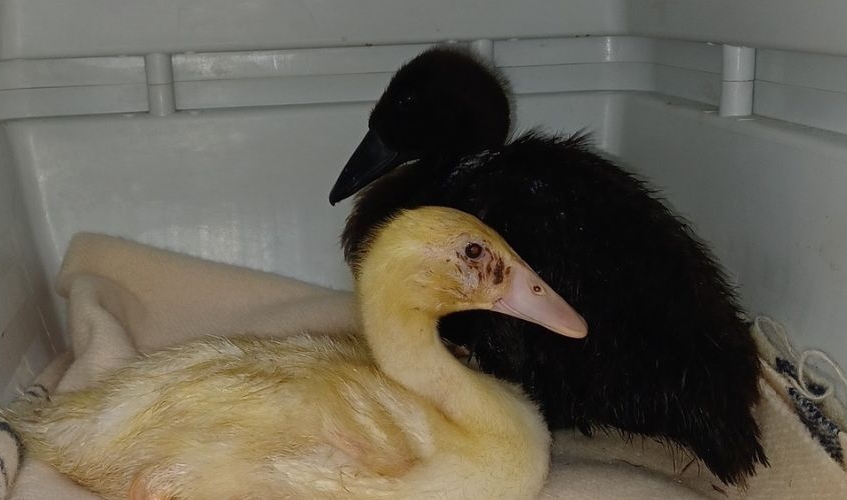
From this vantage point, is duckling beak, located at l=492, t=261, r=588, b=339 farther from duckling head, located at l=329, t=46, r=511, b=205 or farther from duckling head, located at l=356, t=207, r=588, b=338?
duckling head, located at l=329, t=46, r=511, b=205

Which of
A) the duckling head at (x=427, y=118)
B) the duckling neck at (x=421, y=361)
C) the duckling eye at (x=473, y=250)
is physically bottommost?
the duckling neck at (x=421, y=361)

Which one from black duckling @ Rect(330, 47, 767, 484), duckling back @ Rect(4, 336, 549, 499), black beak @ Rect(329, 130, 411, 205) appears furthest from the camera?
black beak @ Rect(329, 130, 411, 205)

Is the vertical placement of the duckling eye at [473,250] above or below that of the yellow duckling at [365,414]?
above

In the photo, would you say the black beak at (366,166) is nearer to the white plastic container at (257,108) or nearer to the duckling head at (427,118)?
the duckling head at (427,118)

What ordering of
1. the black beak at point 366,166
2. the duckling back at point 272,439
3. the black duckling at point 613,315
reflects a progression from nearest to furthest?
1. the duckling back at point 272,439
2. the black duckling at point 613,315
3. the black beak at point 366,166

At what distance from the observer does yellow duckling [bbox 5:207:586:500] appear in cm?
96

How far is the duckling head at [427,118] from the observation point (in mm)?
1396

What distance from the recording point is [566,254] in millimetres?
1129

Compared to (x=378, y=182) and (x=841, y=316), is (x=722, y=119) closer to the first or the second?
(x=841, y=316)

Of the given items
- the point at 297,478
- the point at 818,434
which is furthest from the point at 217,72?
the point at 818,434

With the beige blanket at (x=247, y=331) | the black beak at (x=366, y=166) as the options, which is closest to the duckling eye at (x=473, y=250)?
the beige blanket at (x=247, y=331)

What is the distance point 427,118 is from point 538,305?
18.6 inches

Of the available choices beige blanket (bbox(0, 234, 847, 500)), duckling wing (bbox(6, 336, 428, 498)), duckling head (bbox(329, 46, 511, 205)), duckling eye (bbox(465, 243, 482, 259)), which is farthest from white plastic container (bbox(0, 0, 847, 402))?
duckling eye (bbox(465, 243, 482, 259))

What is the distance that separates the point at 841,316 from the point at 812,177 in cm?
17
